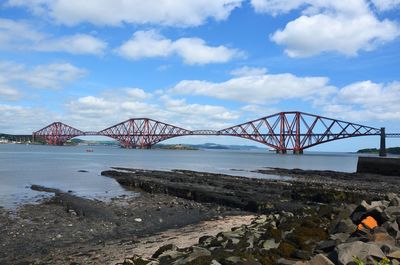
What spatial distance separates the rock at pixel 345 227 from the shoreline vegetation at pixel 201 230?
0.02 metres

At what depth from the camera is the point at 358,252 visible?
663 centimetres

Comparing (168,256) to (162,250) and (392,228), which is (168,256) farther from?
(392,228)

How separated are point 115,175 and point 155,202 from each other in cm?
1904

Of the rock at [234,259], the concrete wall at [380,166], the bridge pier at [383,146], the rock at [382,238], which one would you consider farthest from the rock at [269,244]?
the bridge pier at [383,146]

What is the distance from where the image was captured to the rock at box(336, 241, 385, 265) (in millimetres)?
6457

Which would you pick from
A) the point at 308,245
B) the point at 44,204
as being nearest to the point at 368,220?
the point at 308,245

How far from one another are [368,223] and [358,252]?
2807 millimetres

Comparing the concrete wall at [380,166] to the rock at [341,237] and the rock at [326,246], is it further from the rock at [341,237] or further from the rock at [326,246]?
the rock at [326,246]

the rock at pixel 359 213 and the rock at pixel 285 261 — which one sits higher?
the rock at pixel 359 213

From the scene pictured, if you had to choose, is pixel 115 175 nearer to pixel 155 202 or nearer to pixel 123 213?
pixel 155 202

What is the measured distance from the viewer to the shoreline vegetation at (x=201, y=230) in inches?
313

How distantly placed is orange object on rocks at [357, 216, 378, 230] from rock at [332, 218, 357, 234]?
150 millimetres

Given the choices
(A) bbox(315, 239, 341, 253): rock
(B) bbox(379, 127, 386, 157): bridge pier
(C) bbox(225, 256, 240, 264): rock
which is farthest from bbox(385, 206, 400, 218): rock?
(B) bbox(379, 127, 386, 157): bridge pier

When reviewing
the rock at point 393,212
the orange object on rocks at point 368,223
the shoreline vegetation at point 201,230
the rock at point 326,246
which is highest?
the rock at point 393,212
